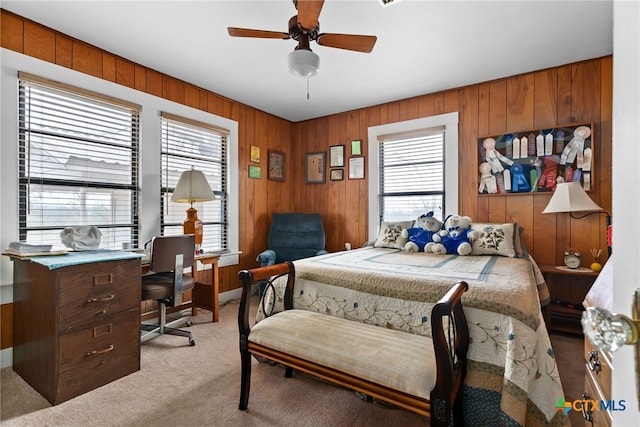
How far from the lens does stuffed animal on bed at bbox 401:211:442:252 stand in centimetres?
298

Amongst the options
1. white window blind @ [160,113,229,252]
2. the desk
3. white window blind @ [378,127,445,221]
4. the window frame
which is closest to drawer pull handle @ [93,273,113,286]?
the window frame

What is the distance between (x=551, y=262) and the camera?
3.02 meters

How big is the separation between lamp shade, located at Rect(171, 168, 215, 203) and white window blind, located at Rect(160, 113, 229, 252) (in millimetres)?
296

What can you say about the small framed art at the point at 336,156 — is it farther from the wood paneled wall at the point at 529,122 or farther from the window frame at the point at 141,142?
the window frame at the point at 141,142

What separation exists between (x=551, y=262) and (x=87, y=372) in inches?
154

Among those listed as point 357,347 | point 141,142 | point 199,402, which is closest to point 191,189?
point 141,142

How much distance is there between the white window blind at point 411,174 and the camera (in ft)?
12.1

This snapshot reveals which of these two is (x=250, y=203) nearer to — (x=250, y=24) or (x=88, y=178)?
(x=88, y=178)

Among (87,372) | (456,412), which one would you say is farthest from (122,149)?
(456,412)

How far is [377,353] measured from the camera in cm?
136

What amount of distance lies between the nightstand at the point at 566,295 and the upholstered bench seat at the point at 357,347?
1986mm

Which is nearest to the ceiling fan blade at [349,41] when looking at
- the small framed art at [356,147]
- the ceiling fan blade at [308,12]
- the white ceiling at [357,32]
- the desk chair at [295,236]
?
the ceiling fan blade at [308,12]

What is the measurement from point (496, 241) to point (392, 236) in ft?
3.14

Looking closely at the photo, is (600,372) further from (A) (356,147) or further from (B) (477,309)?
(A) (356,147)
